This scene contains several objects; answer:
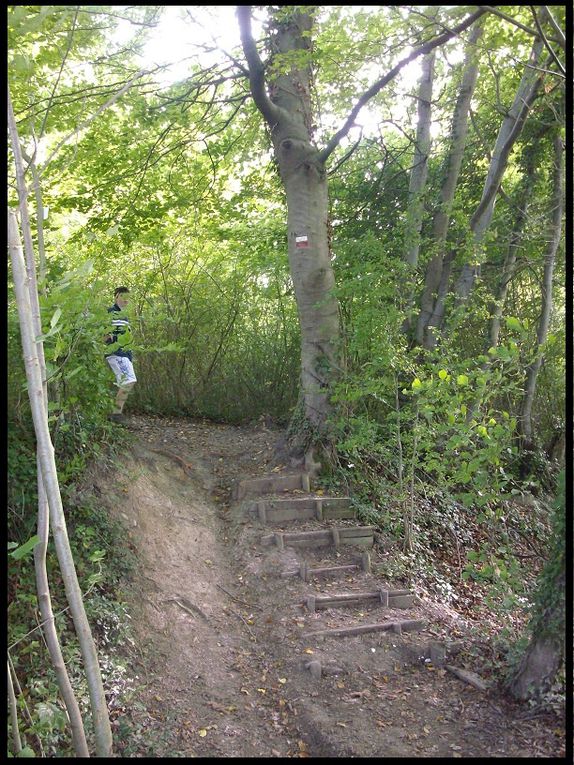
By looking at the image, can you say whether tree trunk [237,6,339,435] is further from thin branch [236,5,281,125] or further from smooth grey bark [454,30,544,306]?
smooth grey bark [454,30,544,306]

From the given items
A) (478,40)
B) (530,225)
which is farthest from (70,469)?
(530,225)

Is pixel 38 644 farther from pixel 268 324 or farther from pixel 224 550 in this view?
pixel 268 324

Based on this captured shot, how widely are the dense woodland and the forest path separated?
1.08 feet

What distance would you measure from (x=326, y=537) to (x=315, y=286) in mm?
2842

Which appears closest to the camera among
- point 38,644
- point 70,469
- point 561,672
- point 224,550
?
point 561,672

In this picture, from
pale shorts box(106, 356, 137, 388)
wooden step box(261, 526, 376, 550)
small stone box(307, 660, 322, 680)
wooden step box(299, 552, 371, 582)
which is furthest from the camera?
pale shorts box(106, 356, 137, 388)

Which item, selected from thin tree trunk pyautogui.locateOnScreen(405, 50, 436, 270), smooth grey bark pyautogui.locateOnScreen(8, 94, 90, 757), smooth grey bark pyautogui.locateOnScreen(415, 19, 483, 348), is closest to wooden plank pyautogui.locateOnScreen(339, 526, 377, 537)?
smooth grey bark pyautogui.locateOnScreen(415, 19, 483, 348)

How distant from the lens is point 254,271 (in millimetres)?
10195

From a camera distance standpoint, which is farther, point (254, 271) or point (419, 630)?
point (254, 271)

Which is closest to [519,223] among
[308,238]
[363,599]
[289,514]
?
[308,238]

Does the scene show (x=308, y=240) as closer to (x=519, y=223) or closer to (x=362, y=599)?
(x=519, y=223)

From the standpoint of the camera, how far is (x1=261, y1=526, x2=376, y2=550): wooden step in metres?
6.59

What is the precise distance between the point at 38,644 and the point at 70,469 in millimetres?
1470

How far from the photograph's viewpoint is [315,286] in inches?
302
